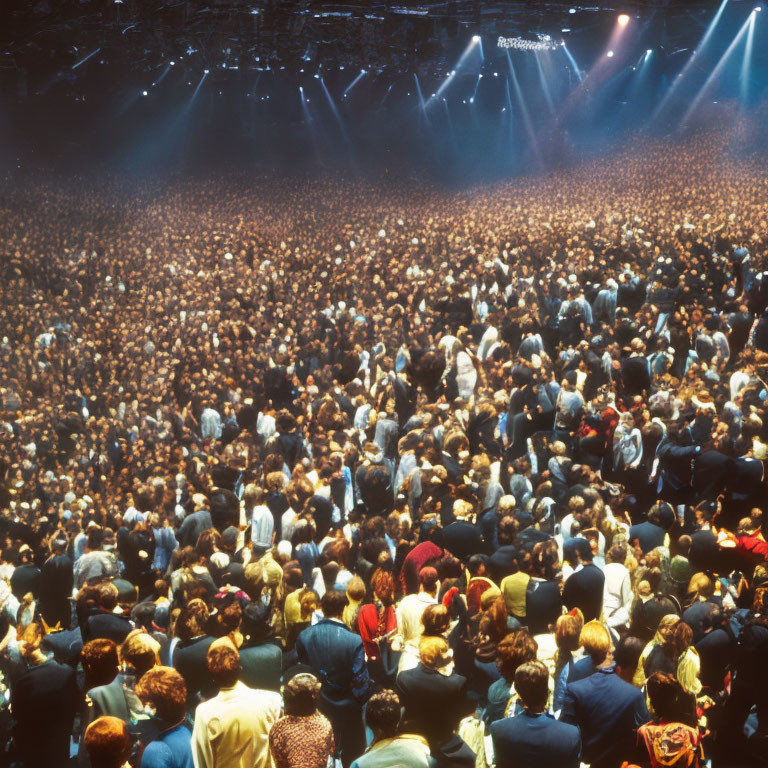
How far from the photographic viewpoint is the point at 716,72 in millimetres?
11719

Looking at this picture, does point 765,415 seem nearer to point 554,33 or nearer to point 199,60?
point 554,33

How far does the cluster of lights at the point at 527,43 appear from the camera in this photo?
12.2m

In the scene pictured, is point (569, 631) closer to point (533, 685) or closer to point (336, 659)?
point (533, 685)

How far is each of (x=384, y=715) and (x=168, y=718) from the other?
2.81 feet

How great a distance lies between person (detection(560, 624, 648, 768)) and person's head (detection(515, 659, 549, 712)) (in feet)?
1.42

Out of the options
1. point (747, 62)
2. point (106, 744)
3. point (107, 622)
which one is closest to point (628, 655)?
point (106, 744)

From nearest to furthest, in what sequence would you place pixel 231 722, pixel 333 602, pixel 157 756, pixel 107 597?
pixel 157 756, pixel 231 722, pixel 333 602, pixel 107 597

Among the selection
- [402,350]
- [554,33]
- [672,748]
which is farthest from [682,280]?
[672,748]

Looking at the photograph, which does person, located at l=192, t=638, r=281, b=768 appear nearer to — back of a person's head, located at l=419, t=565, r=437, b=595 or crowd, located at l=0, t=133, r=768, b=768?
crowd, located at l=0, t=133, r=768, b=768

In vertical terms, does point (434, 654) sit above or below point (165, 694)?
below

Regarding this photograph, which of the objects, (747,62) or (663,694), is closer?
(663,694)

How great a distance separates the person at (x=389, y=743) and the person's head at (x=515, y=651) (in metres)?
0.58

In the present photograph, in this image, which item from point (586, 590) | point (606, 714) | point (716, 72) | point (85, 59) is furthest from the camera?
point (85, 59)

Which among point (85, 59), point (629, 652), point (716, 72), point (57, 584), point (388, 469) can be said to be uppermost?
point (85, 59)
